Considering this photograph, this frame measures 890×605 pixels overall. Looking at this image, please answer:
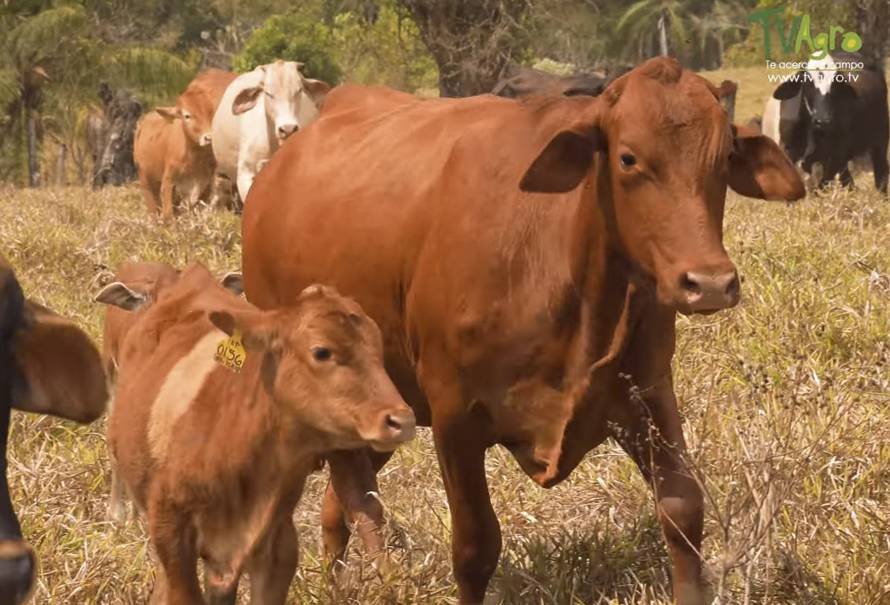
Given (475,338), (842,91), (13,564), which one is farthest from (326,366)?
(842,91)

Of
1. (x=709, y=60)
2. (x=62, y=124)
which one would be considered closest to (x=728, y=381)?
(x=62, y=124)

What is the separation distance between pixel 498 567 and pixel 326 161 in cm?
168

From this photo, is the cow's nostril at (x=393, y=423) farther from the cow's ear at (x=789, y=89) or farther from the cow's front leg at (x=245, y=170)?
the cow's ear at (x=789, y=89)

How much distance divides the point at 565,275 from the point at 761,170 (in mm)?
660

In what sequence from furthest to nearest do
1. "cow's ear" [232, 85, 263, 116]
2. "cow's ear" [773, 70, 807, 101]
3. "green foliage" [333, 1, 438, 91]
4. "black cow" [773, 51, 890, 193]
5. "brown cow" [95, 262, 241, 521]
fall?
1. "green foliage" [333, 1, 438, 91]
2. "cow's ear" [773, 70, 807, 101]
3. "black cow" [773, 51, 890, 193]
4. "cow's ear" [232, 85, 263, 116]
5. "brown cow" [95, 262, 241, 521]

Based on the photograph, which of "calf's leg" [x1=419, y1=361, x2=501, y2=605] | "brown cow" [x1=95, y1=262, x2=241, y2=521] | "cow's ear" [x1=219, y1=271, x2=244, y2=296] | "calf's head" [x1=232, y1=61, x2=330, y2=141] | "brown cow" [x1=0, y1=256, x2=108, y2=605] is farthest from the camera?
"calf's head" [x1=232, y1=61, x2=330, y2=141]

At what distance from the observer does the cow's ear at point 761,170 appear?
186 inches

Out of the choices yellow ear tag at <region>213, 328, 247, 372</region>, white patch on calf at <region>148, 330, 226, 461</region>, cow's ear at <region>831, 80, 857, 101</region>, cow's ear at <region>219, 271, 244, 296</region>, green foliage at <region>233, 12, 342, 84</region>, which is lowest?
green foliage at <region>233, 12, 342, 84</region>

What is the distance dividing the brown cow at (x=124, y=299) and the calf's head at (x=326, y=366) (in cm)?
148

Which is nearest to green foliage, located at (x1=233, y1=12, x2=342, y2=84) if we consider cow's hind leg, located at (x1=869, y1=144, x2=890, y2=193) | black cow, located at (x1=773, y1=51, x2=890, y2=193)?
black cow, located at (x1=773, y1=51, x2=890, y2=193)

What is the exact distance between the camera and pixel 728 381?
6969 mm

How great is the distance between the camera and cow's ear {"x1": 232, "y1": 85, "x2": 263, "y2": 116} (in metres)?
13.4

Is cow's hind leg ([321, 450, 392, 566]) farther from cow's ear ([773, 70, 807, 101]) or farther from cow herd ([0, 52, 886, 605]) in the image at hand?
cow's ear ([773, 70, 807, 101])

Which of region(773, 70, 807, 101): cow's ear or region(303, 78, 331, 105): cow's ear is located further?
region(773, 70, 807, 101): cow's ear
